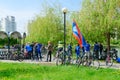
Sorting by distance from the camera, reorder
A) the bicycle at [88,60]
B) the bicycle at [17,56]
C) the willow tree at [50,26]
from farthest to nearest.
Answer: the willow tree at [50,26] < the bicycle at [17,56] < the bicycle at [88,60]

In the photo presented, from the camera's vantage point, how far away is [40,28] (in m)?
52.7

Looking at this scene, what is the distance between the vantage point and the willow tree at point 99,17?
104ft

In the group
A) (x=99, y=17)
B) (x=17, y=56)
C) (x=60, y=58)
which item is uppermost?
(x=99, y=17)

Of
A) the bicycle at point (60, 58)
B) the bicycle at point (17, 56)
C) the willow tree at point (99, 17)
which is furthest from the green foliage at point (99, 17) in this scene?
the bicycle at point (60, 58)

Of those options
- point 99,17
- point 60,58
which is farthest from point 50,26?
point 60,58

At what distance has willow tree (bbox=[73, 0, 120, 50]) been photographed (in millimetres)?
31672

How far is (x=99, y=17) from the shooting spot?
1288 inches

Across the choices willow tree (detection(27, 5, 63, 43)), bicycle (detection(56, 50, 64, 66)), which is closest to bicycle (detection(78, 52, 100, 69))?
bicycle (detection(56, 50, 64, 66))

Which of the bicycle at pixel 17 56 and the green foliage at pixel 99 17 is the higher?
the green foliage at pixel 99 17

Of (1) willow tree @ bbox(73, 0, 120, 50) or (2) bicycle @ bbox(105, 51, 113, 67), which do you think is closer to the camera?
(2) bicycle @ bbox(105, 51, 113, 67)

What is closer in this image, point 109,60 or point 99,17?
point 109,60

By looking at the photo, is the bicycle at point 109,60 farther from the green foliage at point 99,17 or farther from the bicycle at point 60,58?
the green foliage at point 99,17

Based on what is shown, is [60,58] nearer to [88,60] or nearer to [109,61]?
[88,60]

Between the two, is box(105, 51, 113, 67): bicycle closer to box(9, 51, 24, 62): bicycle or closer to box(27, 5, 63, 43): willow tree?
box(9, 51, 24, 62): bicycle
